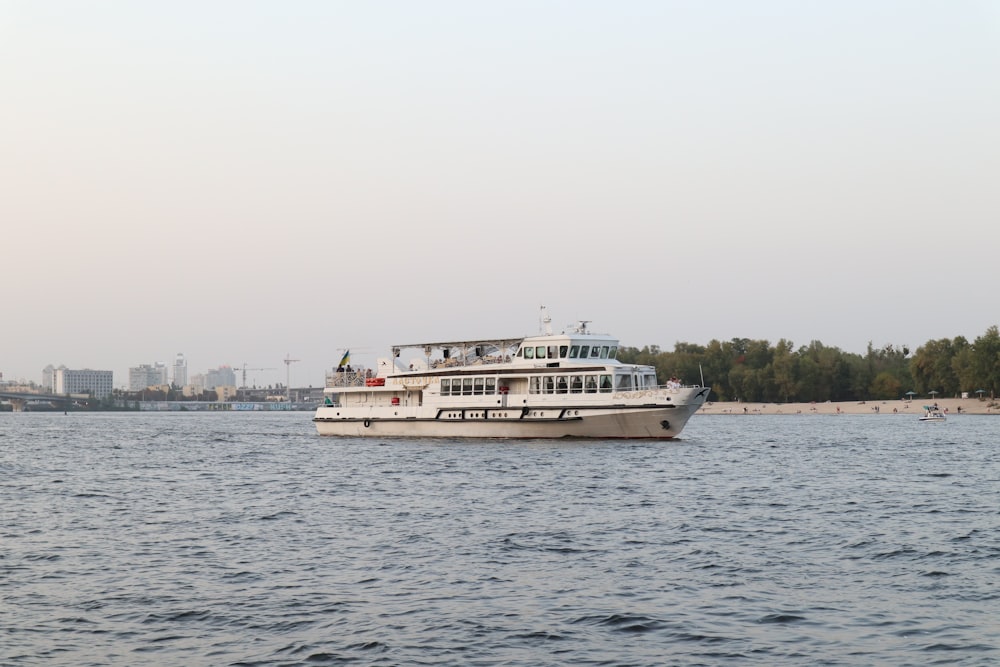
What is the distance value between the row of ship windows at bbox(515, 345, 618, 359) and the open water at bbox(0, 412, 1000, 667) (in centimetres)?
2381

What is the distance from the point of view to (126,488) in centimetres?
4612

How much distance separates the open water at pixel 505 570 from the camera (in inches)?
706

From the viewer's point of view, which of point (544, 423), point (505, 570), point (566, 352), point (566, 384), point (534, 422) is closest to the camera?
point (505, 570)

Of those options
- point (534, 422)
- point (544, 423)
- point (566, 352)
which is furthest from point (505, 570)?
point (534, 422)

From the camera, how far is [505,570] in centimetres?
2450

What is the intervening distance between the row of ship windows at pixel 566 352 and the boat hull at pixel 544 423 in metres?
3.74

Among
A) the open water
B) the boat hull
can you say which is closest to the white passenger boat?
the boat hull

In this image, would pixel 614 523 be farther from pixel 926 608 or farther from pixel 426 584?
pixel 926 608

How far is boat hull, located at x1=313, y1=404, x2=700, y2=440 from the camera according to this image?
2810 inches

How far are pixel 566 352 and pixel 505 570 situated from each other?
49.5m

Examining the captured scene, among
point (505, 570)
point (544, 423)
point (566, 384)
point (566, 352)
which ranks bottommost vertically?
point (505, 570)

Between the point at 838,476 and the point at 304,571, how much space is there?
105ft

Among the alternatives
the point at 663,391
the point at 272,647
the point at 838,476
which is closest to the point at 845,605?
the point at 272,647

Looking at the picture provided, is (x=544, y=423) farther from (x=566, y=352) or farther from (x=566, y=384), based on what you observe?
(x=566, y=352)
